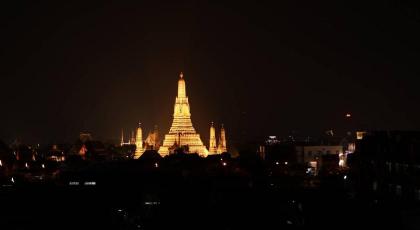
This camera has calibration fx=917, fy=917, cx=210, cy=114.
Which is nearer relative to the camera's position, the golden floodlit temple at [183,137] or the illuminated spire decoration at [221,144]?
the golden floodlit temple at [183,137]

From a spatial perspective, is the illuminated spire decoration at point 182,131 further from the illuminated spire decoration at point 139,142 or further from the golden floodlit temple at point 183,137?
the illuminated spire decoration at point 139,142

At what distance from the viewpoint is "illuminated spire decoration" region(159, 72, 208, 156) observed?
4075 inches

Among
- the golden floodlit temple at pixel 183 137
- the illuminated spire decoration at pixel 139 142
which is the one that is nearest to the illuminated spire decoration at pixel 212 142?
the golden floodlit temple at pixel 183 137

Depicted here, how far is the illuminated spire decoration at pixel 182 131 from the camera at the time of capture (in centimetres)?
10350

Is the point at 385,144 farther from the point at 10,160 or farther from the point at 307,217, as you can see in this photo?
the point at 10,160

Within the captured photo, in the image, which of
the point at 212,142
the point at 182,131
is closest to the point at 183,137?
the point at 182,131

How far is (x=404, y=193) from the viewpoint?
37094 mm

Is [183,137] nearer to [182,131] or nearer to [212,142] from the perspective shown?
[182,131]

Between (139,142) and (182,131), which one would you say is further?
(139,142)

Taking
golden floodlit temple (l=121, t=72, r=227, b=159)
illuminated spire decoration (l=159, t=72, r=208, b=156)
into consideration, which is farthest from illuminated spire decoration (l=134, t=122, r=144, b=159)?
illuminated spire decoration (l=159, t=72, r=208, b=156)

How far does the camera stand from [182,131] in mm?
104625

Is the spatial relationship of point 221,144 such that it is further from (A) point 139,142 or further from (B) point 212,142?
(A) point 139,142

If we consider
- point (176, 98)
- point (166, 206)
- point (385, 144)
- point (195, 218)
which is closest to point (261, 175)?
point (385, 144)

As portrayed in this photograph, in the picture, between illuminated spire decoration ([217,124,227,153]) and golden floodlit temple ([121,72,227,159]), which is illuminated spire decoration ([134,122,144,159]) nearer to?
golden floodlit temple ([121,72,227,159])
